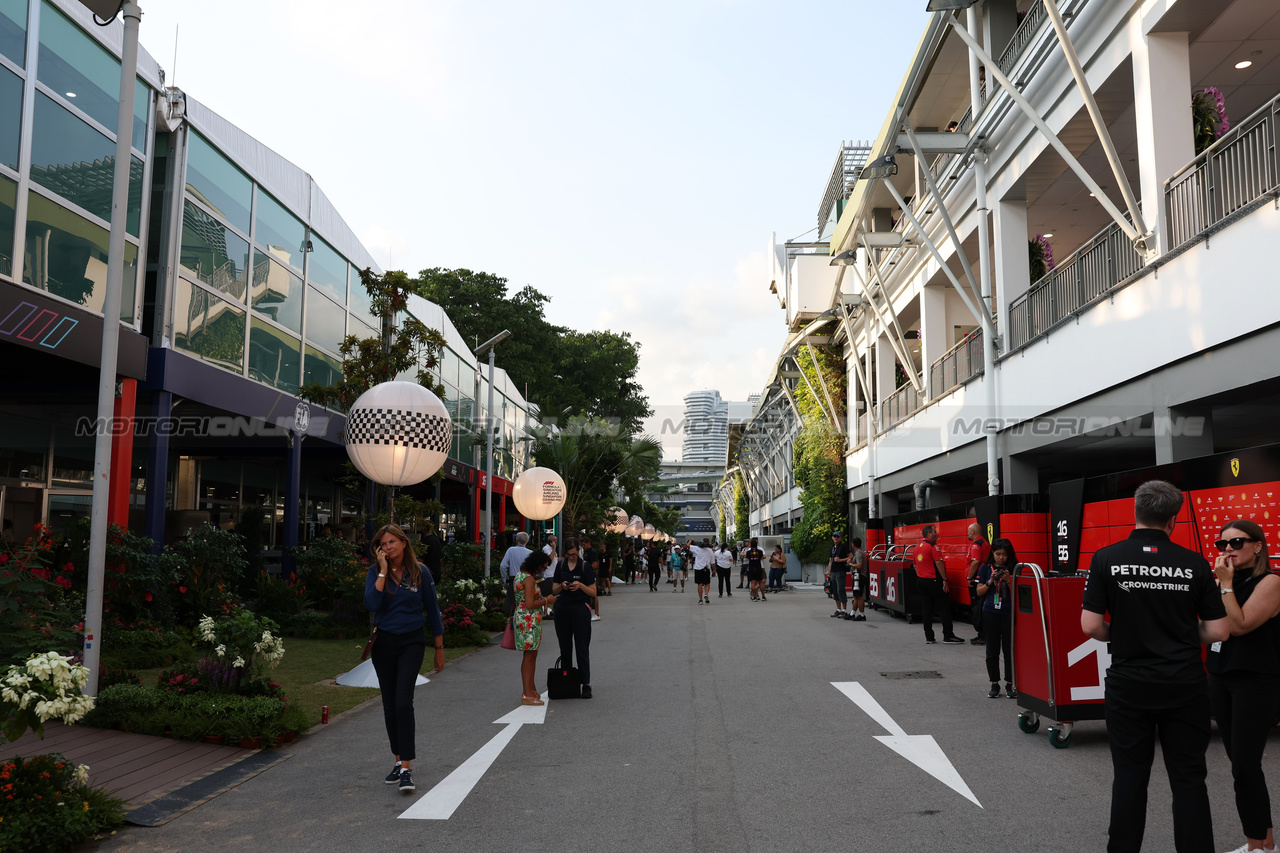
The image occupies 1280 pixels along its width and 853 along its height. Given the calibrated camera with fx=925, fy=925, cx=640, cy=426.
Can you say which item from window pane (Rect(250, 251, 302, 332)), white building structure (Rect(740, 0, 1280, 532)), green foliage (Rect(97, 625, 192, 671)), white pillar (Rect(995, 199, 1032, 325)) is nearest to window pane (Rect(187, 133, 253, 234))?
window pane (Rect(250, 251, 302, 332))

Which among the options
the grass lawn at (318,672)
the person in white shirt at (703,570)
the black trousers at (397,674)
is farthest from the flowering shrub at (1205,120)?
the person in white shirt at (703,570)

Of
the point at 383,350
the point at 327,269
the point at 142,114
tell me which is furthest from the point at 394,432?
the point at 327,269

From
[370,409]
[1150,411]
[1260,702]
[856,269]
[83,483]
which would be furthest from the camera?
[856,269]

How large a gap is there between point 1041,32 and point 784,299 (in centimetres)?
2374

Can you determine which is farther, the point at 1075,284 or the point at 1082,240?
the point at 1082,240

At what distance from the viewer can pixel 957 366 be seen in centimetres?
2145

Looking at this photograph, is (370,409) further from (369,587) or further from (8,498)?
(8,498)

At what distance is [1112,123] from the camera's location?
15.3m

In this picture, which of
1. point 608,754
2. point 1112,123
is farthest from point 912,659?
point 1112,123

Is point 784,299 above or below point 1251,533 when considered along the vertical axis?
above

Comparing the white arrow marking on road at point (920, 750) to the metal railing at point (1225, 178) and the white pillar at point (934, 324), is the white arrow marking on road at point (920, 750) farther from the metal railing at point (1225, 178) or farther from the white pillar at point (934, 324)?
the white pillar at point (934, 324)

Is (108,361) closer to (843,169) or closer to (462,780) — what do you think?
(462,780)

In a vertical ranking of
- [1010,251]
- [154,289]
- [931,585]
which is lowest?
[931,585]

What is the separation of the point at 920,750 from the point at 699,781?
1.93 metres
